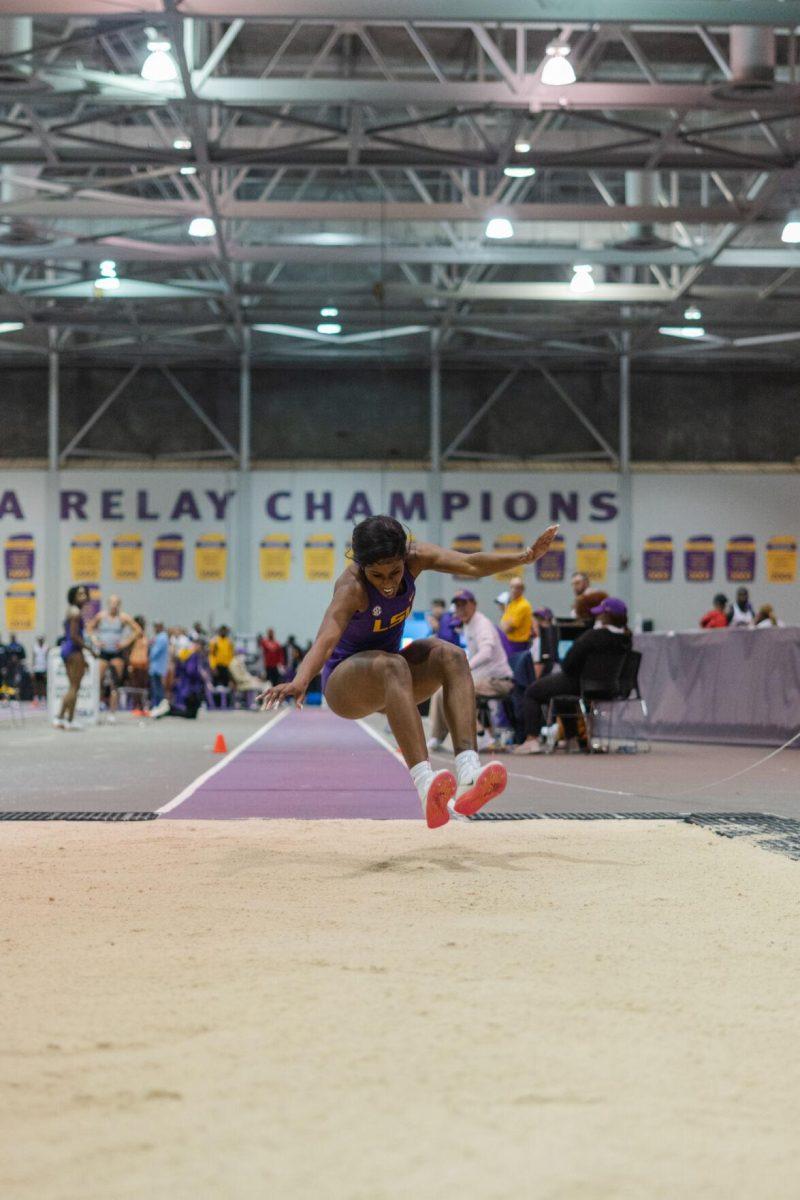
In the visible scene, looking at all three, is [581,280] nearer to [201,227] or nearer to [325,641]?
[201,227]

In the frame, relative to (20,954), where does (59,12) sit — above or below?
above

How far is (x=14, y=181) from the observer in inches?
807

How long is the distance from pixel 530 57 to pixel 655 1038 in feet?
71.1

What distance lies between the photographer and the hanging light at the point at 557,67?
15766mm

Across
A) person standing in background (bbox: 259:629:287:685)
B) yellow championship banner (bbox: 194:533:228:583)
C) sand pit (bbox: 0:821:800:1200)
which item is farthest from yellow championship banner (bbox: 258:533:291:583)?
sand pit (bbox: 0:821:800:1200)

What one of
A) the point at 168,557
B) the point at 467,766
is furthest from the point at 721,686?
the point at 168,557

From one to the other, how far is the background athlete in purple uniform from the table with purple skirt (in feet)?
28.3

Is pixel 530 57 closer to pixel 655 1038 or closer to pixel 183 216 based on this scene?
pixel 183 216

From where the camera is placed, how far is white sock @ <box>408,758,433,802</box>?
554cm

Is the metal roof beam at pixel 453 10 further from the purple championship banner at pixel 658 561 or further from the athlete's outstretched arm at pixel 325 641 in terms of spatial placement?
the purple championship banner at pixel 658 561

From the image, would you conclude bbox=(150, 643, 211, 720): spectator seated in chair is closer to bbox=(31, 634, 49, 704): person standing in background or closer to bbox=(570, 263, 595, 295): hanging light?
bbox=(31, 634, 49, 704): person standing in background

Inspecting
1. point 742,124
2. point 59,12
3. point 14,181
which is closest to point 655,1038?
point 59,12

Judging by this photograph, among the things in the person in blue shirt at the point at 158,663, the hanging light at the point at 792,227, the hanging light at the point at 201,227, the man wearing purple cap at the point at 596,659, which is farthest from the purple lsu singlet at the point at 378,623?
the hanging light at the point at 792,227

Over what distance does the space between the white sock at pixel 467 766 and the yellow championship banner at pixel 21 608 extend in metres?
28.1
